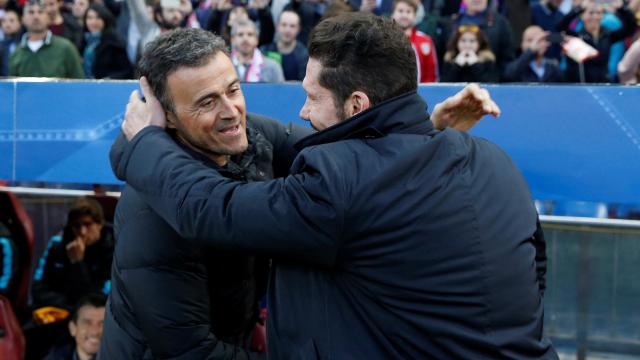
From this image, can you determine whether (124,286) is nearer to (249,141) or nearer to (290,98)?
(249,141)

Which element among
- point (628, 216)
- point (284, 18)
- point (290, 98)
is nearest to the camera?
point (290, 98)

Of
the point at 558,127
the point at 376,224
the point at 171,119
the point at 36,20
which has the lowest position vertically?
the point at 36,20

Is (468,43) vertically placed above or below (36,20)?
below

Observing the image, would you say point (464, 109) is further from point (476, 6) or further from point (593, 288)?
point (476, 6)

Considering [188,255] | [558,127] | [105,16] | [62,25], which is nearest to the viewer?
[188,255]

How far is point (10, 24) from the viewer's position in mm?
8695

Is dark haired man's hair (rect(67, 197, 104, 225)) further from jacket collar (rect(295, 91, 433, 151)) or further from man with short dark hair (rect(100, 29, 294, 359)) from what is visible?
jacket collar (rect(295, 91, 433, 151))

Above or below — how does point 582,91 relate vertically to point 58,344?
above

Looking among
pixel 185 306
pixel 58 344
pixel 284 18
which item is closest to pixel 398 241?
pixel 185 306

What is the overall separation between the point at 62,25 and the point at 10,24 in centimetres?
56

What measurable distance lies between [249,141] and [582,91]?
3.64 feet

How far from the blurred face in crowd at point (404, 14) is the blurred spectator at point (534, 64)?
2.46 ft

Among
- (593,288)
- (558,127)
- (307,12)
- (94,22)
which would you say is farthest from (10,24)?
(558,127)

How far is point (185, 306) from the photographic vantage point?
224 centimetres
